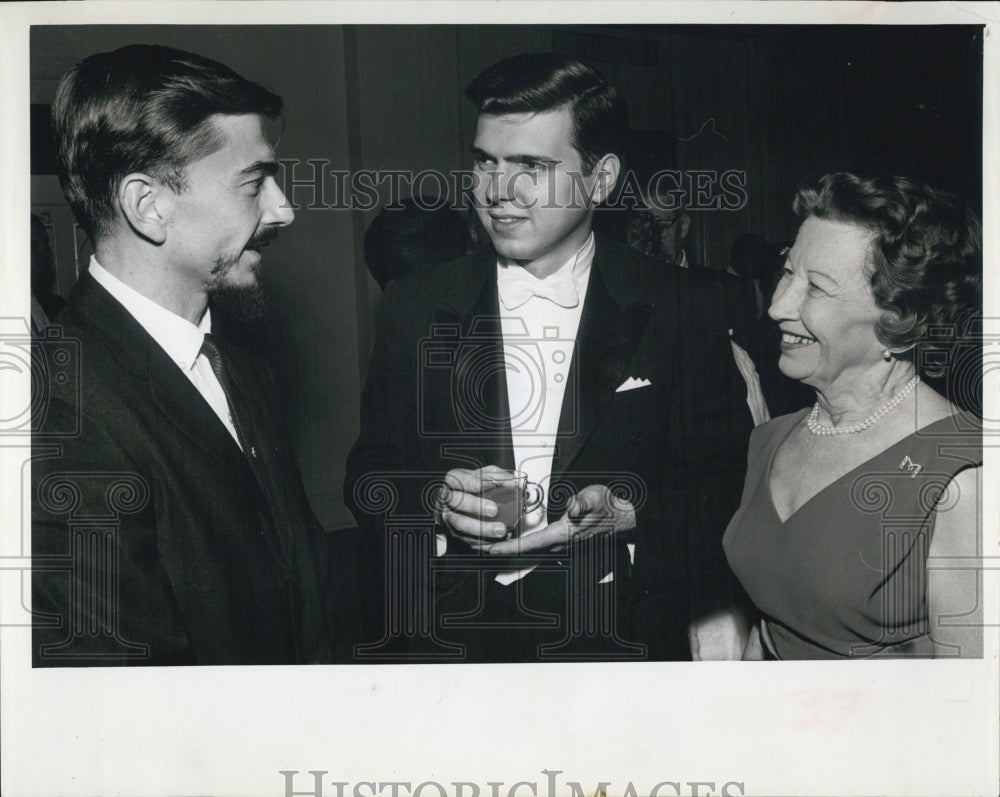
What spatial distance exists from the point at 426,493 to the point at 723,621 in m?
1.00

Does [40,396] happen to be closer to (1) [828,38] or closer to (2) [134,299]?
(2) [134,299]

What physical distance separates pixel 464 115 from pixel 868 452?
1.60m

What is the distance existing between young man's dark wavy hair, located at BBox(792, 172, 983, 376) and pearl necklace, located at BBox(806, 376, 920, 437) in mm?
83

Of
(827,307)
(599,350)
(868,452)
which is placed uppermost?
(827,307)

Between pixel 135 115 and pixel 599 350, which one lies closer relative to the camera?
pixel 135 115

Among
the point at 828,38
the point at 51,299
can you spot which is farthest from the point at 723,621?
the point at 51,299

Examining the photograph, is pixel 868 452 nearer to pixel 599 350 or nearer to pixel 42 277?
pixel 599 350

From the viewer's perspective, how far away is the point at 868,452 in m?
3.33

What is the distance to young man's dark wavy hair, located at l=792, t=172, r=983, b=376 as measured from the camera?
329 centimetres

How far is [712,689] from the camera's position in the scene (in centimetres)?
335
